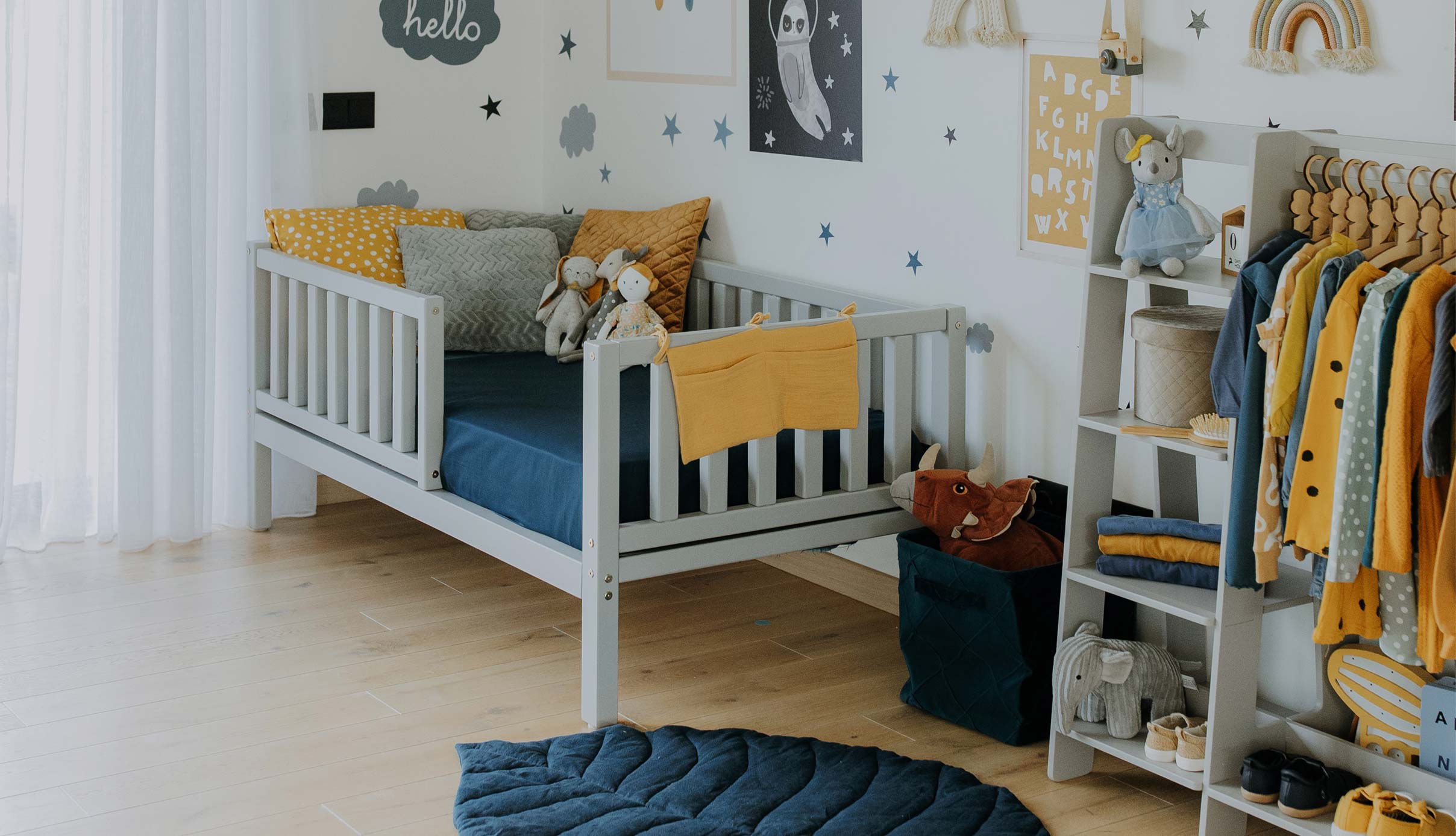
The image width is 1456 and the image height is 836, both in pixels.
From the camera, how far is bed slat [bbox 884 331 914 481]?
269 cm

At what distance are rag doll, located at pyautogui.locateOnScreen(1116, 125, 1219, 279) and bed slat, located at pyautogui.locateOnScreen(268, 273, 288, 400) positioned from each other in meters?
1.97

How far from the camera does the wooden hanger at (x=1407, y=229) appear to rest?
1.81 metres

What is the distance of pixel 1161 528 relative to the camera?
2156 millimetres

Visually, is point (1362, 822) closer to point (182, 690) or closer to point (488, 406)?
point (488, 406)

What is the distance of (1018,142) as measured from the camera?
2.60 meters

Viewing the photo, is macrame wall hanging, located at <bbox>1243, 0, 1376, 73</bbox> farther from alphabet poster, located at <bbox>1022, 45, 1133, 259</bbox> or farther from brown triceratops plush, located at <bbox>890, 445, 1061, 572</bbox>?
brown triceratops plush, located at <bbox>890, 445, 1061, 572</bbox>

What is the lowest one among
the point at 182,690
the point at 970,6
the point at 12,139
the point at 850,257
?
the point at 182,690

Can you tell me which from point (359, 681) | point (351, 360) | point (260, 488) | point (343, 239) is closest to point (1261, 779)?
point (359, 681)

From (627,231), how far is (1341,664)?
1.84 m

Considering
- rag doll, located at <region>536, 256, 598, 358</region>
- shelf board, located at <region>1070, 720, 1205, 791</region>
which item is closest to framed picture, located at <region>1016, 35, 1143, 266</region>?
shelf board, located at <region>1070, 720, 1205, 791</region>

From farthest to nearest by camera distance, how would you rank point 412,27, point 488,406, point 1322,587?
point 412,27 → point 488,406 → point 1322,587

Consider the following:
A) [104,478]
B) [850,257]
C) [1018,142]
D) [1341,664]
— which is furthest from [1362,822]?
[104,478]

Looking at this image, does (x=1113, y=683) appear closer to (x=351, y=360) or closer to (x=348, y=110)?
(x=351, y=360)

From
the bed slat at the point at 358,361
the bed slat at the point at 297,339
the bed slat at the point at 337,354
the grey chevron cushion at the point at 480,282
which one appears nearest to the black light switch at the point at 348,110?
the grey chevron cushion at the point at 480,282
